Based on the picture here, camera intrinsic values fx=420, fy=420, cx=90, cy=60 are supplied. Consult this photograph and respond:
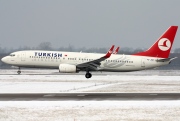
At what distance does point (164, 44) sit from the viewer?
182 ft

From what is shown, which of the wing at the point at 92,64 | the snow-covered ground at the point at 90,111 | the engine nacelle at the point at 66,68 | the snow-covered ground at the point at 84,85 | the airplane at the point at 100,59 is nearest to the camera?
the snow-covered ground at the point at 90,111

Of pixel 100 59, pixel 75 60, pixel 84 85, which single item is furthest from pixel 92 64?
pixel 84 85

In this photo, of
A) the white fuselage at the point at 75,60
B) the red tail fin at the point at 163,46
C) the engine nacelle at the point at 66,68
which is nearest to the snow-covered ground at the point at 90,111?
the engine nacelle at the point at 66,68

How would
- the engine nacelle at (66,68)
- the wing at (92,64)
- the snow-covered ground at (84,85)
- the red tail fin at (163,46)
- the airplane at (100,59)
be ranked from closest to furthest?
the snow-covered ground at (84,85) → the engine nacelle at (66,68) → the wing at (92,64) → the airplane at (100,59) → the red tail fin at (163,46)

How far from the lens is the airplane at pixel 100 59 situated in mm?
53875

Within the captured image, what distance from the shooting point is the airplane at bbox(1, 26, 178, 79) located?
177ft

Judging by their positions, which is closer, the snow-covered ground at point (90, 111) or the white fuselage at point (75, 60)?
the snow-covered ground at point (90, 111)

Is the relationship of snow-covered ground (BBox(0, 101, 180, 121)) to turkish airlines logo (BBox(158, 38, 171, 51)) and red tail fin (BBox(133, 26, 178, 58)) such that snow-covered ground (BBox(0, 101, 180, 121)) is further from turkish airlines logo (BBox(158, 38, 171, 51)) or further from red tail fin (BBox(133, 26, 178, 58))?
turkish airlines logo (BBox(158, 38, 171, 51))

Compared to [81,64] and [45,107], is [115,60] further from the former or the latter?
[45,107]

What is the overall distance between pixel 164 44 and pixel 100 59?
9.06 meters

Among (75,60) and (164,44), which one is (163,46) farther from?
(75,60)

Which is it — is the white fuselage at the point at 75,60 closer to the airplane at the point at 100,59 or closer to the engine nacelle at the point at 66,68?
the airplane at the point at 100,59

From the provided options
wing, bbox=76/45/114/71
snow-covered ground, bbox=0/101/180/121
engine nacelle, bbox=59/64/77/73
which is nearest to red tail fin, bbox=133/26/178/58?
wing, bbox=76/45/114/71

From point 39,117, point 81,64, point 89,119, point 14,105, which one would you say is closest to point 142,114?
point 89,119
